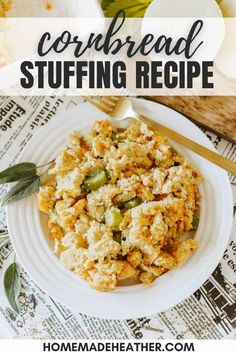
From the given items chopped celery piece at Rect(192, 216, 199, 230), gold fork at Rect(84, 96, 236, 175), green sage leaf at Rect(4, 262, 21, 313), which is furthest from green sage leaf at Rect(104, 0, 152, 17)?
green sage leaf at Rect(4, 262, 21, 313)

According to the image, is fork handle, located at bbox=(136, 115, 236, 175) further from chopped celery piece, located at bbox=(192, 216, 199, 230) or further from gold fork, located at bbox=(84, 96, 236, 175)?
chopped celery piece, located at bbox=(192, 216, 199, 230)

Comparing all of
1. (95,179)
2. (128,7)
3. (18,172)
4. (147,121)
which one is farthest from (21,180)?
(128,7)

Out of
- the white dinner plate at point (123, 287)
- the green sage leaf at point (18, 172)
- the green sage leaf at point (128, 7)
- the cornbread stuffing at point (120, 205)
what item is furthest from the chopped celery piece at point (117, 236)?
the green sage leaf at point (128, 7)

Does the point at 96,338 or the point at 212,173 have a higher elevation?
the point at 212,173

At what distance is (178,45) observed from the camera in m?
1.33

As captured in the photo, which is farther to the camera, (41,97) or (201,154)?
(41,97)

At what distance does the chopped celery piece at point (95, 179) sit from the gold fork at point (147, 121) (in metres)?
0.14

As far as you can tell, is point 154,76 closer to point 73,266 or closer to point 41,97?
point 41,97

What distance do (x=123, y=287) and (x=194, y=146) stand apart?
345mm

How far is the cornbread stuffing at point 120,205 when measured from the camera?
1.17 metres

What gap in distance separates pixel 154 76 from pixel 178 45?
94 mm

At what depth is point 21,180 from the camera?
4.12ft

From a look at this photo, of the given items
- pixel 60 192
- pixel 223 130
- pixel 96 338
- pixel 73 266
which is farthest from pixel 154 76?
pixel 96 338

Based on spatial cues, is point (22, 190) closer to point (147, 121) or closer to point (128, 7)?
point (147, 121)
